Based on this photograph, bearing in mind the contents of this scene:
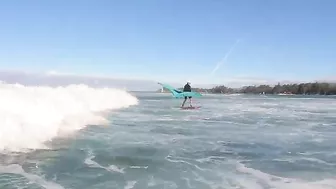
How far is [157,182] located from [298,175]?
317cm

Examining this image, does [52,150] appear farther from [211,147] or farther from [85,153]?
[211,147]

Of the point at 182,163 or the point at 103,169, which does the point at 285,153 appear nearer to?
Answer: the point at 182,163

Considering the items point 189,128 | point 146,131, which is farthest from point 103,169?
point 189,128

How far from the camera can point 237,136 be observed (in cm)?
1475

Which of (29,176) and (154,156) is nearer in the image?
(29,176)

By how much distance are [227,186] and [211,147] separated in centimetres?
457

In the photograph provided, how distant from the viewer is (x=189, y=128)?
17.6 meters

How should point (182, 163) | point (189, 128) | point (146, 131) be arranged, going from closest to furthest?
point (182, 163) < point (146, 131) < point (189, 128)

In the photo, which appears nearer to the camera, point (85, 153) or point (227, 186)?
point (227, 186)

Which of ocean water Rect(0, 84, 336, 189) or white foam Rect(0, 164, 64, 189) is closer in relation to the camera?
white foam Rect(0, 164, 64, 189)

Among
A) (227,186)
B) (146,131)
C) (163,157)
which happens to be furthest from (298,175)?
(146,131)

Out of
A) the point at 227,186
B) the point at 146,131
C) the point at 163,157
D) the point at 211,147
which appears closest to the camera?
the point at 227,186

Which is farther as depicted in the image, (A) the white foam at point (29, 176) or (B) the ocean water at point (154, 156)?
(B) the ocean water at point (154, 156)

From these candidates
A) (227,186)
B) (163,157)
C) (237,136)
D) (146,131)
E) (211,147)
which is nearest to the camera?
(227,186)
